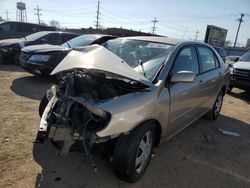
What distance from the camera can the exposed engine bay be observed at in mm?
2520

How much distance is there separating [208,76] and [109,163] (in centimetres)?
250

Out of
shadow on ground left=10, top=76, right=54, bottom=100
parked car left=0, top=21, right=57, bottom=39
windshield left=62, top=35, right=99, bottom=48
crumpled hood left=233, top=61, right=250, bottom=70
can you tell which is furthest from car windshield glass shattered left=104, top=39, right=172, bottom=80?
parked car left=0, top=21, right=57, bottom=39

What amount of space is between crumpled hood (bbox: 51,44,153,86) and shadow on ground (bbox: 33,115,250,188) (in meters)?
1.20

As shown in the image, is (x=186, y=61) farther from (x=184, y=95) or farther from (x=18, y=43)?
(x=18, y=43)

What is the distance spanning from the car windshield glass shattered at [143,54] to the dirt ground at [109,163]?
1330mm

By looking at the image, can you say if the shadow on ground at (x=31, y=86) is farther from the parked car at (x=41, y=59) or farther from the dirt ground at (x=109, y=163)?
the dirt ground at (x=109, y=163)

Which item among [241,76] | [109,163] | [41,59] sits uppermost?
[41,59]

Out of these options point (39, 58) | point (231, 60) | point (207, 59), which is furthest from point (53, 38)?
point (231, 60)

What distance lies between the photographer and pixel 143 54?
3600mm

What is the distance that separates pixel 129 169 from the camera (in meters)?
2.69

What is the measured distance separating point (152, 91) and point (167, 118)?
0.56 m

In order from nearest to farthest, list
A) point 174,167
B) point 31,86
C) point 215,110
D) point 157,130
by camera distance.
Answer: point 157,130, point 174,167, point 215,110, point 31,86

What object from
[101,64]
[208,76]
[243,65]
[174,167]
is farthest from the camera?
[243,65]

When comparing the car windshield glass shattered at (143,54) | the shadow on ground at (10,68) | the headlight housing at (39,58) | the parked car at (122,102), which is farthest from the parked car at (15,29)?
the parked car at (122,102)
